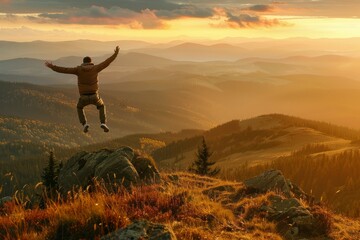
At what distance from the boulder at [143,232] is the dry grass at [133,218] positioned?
55cm

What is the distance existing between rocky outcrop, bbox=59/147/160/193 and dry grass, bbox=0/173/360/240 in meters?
6.23

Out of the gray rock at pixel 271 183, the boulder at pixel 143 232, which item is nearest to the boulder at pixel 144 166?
the gray rock at pixel 271 183

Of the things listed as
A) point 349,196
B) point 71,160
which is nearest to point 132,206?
point 71,160

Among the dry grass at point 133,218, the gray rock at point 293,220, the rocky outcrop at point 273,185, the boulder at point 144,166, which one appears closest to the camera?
the dry grass at point 133,218

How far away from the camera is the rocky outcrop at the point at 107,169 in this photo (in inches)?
770

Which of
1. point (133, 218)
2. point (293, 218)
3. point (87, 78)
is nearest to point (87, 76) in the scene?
point (87, 78)

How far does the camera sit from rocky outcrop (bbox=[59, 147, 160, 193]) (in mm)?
19547

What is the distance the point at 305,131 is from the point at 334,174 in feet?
319

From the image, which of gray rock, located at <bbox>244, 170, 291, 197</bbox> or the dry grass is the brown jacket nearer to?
the dry grass

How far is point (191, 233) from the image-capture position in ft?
30.1

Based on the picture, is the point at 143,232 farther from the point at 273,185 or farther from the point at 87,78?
the point at 87,78

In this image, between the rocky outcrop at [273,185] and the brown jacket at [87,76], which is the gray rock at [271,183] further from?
the brown jacket at [87,76]

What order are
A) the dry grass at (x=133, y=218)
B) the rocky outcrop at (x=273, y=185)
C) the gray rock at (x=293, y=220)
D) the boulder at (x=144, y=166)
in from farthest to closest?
1. the boulder at (x=144, y=166)
2. the rocky outcrop at (x=273, y=185)
3. the gray rock at (x=293, y=220)
4. the dry grass at (x=133, y=218)

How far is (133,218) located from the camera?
10.1m
